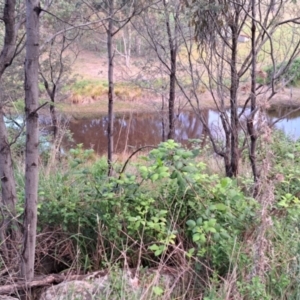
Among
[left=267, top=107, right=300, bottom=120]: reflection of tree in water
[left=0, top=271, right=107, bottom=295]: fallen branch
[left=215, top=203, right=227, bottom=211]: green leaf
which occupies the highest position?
[left=267, top=107, right=300, bottom=120]: reflection of tree in water

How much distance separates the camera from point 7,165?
6.82 feet

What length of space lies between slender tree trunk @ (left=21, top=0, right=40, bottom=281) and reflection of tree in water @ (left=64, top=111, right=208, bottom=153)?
9314 millimetres

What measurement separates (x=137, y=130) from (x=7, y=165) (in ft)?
37.3

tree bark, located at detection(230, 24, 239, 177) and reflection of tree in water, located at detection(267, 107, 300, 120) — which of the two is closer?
tree bark, located at detection(230, 24, 239, 177)

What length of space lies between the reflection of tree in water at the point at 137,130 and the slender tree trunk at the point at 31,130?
9.31 metres

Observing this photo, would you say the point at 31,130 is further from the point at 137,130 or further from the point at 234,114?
the point at 137,130

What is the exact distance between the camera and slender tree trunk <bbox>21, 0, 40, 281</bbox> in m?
Answer: 1.62

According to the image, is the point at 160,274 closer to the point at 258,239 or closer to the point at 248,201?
the point at 258,239

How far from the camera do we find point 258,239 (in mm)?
1943

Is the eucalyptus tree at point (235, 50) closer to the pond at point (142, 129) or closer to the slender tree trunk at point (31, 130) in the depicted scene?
the slender tree trunk at point (31, 130)

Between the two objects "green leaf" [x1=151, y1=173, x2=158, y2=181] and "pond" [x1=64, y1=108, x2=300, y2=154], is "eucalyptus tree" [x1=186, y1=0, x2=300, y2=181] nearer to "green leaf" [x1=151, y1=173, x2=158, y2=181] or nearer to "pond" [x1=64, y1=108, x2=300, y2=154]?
"green leaf" [x1=151, y1=173, x2=158, y2=181]

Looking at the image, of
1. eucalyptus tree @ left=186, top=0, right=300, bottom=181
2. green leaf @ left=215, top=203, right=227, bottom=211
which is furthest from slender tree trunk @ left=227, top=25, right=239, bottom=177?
green leaf @ left=215, top=203, right=227, bottom=211

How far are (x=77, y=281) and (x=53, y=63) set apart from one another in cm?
790

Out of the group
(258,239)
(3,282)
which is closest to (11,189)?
(3,282)
